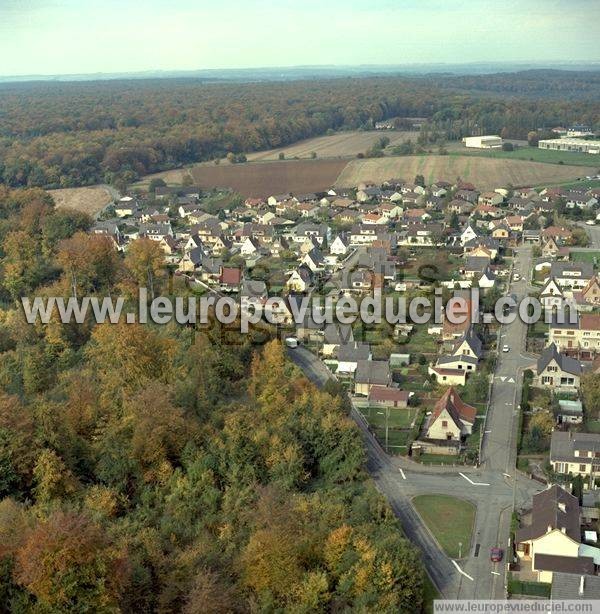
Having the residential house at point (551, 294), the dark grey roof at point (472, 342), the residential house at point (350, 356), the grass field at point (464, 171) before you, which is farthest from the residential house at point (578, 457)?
the grass field at point (464, 171)

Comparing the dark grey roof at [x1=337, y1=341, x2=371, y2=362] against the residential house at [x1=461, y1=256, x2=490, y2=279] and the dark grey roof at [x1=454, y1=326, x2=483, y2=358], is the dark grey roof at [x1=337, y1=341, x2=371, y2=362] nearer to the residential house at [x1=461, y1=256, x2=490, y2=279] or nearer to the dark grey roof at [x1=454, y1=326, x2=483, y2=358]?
the dark grey roof at [x1=454, y1=326, x2=483, y2=358]

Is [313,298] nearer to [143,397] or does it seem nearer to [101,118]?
[143,397]

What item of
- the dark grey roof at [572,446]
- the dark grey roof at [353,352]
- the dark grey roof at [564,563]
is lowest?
the dark grey roof at [564,563]

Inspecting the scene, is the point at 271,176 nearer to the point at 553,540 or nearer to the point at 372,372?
the point at 372,372

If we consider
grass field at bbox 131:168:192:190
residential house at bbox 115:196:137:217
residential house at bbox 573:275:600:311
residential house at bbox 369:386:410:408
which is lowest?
residential house at bbox 369:386:410:408

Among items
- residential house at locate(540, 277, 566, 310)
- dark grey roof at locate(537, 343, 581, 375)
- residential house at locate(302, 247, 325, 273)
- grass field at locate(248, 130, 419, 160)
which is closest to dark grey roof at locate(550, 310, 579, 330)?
dark grey roof at locate(537, 343, 581, 375)

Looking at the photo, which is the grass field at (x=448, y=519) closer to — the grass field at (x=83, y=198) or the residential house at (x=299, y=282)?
the residential house at (x=299, y=282)
